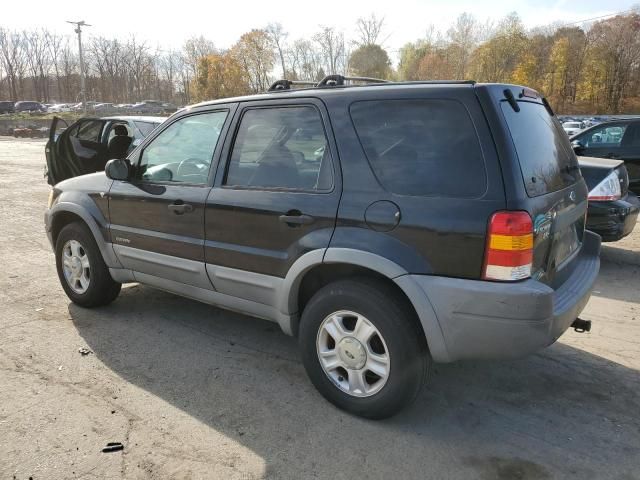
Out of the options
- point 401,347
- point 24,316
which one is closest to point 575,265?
point 401,347

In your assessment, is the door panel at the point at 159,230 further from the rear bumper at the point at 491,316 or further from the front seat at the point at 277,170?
the rear bumper at the point at 491,316

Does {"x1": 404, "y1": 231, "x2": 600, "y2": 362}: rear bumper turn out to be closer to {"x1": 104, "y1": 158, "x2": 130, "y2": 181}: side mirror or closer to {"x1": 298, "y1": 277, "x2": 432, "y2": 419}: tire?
{"x1": 298, "y1": 277, "x2": 432, "y2": 419}: tire

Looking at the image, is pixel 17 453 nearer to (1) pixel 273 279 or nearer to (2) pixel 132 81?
(1) pixel 273 279

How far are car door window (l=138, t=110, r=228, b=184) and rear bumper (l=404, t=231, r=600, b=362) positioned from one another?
1.87m

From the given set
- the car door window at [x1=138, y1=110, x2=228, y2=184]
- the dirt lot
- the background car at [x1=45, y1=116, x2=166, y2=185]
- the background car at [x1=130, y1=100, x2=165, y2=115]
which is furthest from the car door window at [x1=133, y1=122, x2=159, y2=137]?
the background car at [x1=130, y1=100, x2=165, y2=115]

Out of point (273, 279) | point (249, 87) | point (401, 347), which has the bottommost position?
point (401, 347)

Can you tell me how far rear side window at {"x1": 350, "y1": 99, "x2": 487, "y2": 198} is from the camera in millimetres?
2545

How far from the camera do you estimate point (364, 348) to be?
288 cm

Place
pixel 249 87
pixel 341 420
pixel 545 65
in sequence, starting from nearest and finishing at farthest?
pixel 341 420
pixel 545 65
pixel 249 87

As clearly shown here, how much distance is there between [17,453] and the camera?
2.64m

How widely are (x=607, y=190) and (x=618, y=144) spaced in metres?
2.71

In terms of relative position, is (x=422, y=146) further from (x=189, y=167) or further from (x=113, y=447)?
(x=113, y=447)

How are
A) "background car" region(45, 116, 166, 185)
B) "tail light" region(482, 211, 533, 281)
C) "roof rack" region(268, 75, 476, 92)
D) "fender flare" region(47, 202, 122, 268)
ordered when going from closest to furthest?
"tail light" region(482, 211, 533, 281) < "roof rack" region(268, 75, 476, 92) < "fender flare" region(47, 202, 122, 268) < "background car" region(45, 116, 166, 185)

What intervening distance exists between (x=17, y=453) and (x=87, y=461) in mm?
389
